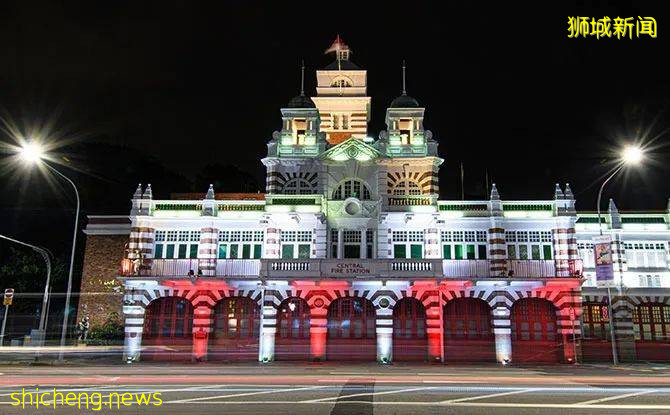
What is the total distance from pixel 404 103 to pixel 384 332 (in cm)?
1675

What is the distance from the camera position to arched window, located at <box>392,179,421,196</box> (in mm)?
36000

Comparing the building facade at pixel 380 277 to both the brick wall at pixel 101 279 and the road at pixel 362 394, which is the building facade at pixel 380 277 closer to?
the brick wall at pixel 101 279

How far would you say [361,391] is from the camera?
1501cm

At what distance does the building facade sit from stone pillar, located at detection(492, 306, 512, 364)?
0.06m

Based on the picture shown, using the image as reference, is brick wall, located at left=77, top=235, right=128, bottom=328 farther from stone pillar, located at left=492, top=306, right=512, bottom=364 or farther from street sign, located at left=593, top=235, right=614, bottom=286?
street sign, located at left=593, top=235, right=614, bottom=286

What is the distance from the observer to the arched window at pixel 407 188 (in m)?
36.0

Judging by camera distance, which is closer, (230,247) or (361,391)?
(361,391)

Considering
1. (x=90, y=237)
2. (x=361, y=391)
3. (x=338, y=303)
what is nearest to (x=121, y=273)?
(x=90, y=237)

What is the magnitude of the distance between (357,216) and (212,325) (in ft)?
37.6

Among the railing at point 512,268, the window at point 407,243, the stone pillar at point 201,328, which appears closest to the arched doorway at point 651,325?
the railing at point 512,268

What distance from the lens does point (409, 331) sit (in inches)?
1264

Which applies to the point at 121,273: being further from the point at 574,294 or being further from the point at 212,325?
the point at 574,294

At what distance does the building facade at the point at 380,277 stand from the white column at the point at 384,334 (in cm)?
9

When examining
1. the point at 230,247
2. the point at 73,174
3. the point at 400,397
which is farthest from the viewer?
the point at 73,174
